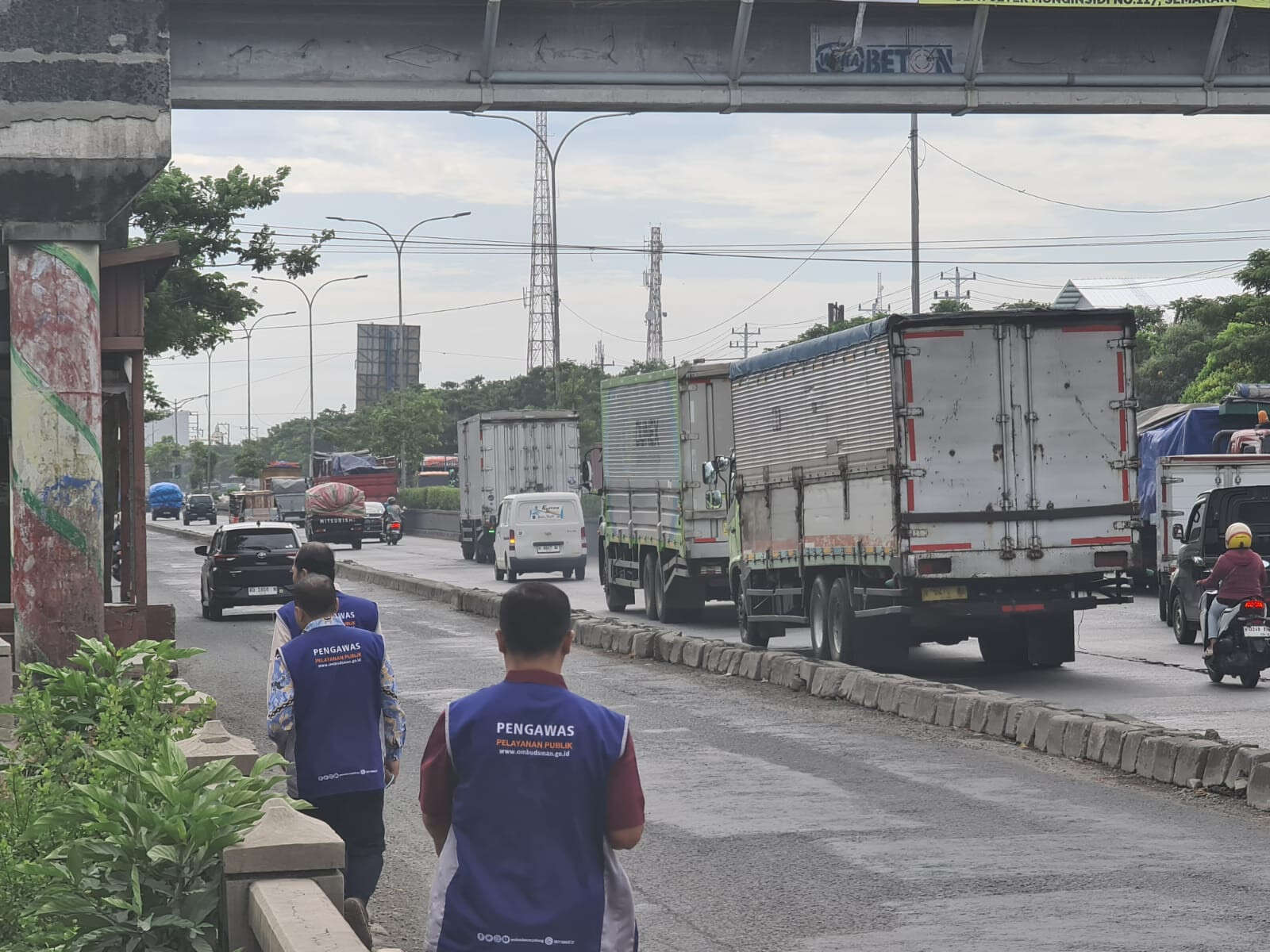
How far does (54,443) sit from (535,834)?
510 inches

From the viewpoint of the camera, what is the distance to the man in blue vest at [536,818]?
4.03 m

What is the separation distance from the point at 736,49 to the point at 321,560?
40.6 feet

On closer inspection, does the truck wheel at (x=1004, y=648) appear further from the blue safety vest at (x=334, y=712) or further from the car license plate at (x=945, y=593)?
the blue safety vest at (x=334, y=712)

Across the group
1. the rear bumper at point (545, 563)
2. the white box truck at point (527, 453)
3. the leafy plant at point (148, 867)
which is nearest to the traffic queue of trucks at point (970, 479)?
the leafy plant at point (148, 867)

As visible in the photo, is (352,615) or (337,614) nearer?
(337,614)

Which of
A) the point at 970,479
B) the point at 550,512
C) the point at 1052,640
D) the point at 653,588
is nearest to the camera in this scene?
the point at 970,479

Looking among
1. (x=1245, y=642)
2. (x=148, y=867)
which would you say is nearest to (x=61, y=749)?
(x=148, y=867)

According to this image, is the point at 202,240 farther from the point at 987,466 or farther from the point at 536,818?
the point at 536,818

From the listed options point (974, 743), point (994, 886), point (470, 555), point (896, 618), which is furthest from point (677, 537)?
point (470, 555)

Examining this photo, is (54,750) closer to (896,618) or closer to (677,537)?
(896,618)

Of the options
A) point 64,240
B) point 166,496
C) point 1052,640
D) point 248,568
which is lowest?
point 1052,640

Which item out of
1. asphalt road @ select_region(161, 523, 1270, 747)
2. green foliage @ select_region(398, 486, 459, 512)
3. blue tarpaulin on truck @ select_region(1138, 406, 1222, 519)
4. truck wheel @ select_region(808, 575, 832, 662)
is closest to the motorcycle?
asphalt road @ select_region(161, 523, 1270, 747)

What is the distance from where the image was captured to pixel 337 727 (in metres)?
6.78

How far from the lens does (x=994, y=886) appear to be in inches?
332
